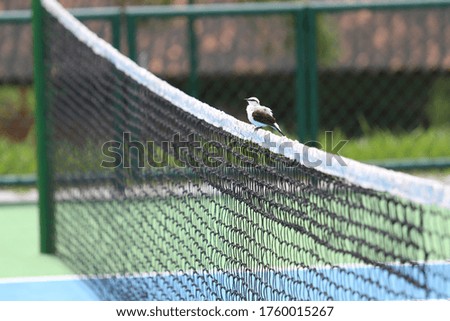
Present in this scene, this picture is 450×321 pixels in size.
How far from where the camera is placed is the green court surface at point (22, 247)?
8.25 meters

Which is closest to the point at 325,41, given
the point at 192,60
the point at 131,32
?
the point at 192,60

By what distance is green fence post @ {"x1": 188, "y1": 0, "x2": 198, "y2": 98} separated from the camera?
425 inches

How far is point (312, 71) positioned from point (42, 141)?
281 centimetres

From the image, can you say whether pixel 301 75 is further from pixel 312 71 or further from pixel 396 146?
pixel 396 146

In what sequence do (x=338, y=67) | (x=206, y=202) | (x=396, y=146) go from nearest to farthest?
(x=206, y=202)
(x=396, y=146)
(x=338, y=67)

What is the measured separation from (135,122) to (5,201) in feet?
10.8

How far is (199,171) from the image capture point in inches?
233

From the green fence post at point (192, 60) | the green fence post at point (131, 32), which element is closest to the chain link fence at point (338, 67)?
the green fence post at point (192, 60)

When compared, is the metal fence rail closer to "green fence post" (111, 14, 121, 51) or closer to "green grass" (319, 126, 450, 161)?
"green fence post" (111, 14, 121, 51)

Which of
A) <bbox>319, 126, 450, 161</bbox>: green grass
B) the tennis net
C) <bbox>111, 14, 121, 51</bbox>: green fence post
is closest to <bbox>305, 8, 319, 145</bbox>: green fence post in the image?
<bbox>319, 126, 450, 161</bbox>: green grass

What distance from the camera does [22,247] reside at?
355 inches

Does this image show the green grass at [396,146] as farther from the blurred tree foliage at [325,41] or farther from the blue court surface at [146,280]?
the blue court surface at [146,280]

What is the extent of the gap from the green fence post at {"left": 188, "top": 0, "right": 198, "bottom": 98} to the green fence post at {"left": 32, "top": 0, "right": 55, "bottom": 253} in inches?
89.9
